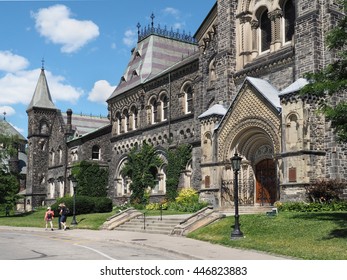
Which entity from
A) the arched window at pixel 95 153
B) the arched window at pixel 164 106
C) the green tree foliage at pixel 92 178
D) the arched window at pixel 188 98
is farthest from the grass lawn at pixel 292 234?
the arched window at pixel 95 153

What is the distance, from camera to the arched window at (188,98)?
122 ft

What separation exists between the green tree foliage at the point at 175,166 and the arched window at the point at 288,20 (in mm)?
11912

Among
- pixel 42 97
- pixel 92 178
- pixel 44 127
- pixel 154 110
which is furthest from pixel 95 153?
pixel 42 97

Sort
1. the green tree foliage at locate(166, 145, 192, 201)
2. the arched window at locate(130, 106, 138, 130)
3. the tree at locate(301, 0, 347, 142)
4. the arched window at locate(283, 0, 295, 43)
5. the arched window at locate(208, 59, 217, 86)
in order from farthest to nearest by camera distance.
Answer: the arched window at locate(130, 106, 138, 130) → the green tree foliage at locate(166, 145, 192, 201) → the arched window at locate(208, 59, 217, 86) → the arched window at locate(283, 0, 295, 43) → the tree at locate(301, 0, 347, 142)

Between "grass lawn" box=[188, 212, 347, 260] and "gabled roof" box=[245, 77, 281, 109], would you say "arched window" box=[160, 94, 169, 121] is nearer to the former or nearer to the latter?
"gabled roof" box=[245, 77, 281, 109]

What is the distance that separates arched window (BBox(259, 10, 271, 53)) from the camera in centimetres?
2842

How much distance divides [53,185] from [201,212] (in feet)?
125

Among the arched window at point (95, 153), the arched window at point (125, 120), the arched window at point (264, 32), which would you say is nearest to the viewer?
the arched window at point (264, 32)

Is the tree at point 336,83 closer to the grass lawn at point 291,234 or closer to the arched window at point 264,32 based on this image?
the grass lawn at point 291,234

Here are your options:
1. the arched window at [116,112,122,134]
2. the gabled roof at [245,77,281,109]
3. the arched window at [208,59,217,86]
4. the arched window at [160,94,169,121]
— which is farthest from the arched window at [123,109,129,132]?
the gabled roof at [245,77,281,109]

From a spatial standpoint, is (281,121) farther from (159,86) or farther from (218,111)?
(159,86)

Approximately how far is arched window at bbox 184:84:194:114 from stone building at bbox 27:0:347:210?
0.25ft

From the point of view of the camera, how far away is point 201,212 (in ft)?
74.0
